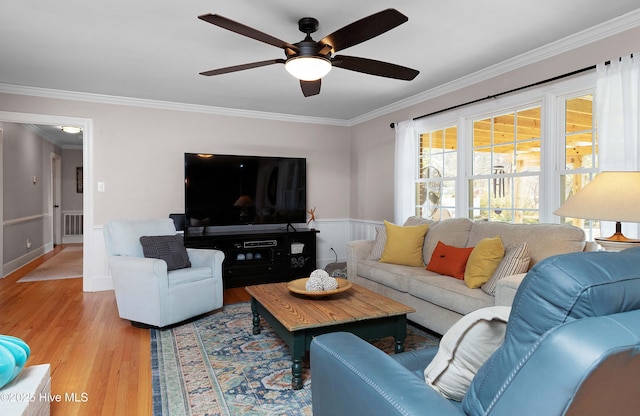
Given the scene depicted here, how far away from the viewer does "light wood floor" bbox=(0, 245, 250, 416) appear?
2.15 metres

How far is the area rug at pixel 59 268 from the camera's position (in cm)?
525

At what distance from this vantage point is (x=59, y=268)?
588cm

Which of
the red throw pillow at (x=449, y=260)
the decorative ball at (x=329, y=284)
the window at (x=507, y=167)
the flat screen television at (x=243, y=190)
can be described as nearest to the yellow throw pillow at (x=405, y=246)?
the red throw pillow at (x=449, y=260)

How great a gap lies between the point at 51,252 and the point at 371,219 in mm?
6324

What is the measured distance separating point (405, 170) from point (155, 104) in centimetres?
327

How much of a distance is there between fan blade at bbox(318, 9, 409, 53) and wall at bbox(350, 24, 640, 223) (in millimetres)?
1872

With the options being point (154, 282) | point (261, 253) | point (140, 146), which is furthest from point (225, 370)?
point (140, 146)

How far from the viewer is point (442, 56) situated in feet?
11.1

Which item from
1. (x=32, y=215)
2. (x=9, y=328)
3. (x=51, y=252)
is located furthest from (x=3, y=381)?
(x=51, y=252)

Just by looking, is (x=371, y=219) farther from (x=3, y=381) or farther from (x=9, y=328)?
(x=3, y=381)

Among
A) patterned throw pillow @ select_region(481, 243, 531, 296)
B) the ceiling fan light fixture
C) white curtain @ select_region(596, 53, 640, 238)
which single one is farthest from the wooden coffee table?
white curtain @ select_region(596, 53, 640, 238)

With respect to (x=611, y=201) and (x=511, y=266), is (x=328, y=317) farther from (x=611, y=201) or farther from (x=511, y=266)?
(x=611, y=201)

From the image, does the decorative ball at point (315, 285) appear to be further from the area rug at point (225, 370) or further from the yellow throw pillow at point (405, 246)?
the yellow throw pillow at point (405, 246)

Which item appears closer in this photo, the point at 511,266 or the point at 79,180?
the point at 511,266
